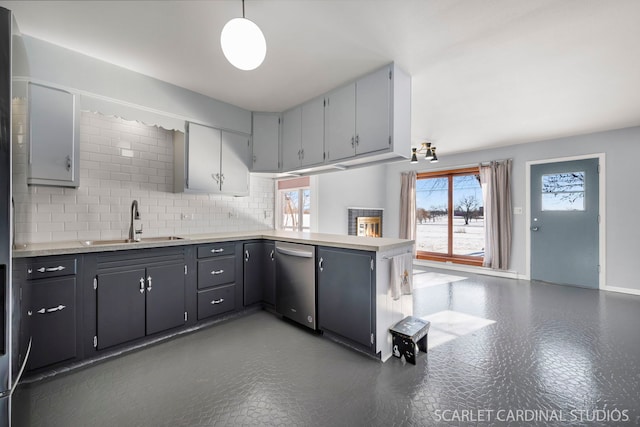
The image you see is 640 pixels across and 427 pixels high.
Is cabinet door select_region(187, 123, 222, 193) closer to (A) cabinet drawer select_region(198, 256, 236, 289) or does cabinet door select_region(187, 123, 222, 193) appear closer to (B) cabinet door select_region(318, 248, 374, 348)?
(A) cabinet drawer select_region(198, 256, 236, 289)

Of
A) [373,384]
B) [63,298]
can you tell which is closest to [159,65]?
[63,298]

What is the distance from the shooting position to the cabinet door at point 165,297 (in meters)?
2.40

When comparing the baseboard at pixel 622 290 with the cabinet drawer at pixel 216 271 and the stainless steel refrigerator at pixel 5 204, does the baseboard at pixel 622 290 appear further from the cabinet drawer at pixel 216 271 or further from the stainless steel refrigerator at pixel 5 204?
the stainless steel refrigerator at pixel 5 204

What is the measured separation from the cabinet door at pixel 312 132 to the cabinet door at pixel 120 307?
2.05 metres

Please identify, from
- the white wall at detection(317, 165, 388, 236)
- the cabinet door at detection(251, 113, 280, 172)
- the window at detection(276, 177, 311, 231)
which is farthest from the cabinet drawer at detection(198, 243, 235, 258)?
the window at detection(276, 177, 311, 231)

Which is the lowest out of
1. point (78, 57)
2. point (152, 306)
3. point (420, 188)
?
point (152, 306)

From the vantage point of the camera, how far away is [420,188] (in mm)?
6480

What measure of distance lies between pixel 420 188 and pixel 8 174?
6560 mm

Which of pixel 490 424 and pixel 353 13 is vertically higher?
pixel 353 13

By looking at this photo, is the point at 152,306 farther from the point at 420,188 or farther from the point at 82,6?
the point at 420,188

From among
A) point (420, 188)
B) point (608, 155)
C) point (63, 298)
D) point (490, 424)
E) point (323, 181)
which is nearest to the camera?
point (490, 424)

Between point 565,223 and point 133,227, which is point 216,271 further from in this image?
point 565,223

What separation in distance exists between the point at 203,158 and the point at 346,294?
2216 mm

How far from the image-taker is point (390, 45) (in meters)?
2.15
